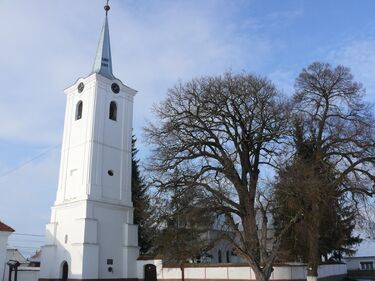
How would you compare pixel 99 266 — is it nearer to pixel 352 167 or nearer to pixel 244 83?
pixel 244 83

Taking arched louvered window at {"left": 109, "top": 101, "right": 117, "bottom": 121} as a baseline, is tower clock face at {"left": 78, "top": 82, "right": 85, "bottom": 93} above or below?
above

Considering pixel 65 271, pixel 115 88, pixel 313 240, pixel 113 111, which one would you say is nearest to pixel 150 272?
pixel 65 271

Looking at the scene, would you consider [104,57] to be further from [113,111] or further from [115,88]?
[113,111]

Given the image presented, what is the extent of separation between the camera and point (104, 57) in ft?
139

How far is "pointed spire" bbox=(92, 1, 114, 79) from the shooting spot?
41531 mm

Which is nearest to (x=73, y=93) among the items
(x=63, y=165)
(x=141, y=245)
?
(x=63, y=165)

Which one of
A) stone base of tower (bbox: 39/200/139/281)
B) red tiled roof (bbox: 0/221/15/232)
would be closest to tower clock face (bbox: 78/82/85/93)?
stone base of tower (bbox: 39/200/139/281)

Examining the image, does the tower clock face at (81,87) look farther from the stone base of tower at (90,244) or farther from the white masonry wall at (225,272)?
the white masonry wall at (225,272)

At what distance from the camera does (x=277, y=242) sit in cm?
2469

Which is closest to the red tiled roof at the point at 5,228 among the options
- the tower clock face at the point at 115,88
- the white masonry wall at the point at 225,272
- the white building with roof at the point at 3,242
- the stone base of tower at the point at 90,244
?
the white building with roof at the point at 3,242

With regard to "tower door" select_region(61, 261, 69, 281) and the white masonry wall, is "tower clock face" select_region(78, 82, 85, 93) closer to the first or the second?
"tower door" select_region(61, 261, 69, 281)

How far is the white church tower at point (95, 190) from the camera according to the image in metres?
34.4

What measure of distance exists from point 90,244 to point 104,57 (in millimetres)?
18665

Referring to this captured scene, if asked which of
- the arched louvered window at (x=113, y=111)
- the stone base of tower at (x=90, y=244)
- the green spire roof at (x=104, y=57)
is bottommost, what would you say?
the stone base of tower at (x=90, y=244)
